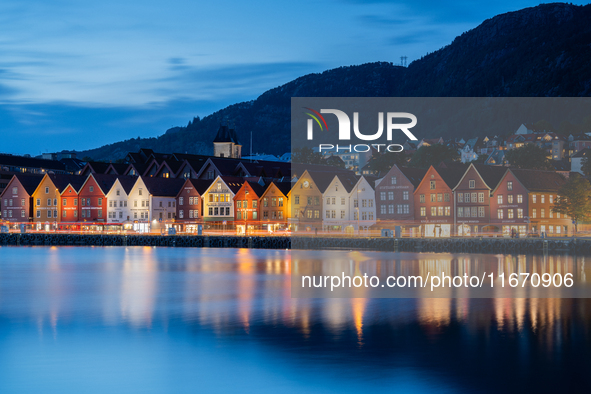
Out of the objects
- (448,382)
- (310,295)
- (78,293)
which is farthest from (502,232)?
(448,382)

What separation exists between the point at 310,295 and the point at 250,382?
71.5ft

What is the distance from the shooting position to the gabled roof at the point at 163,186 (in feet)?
387

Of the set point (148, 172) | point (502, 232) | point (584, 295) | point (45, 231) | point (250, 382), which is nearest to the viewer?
point (250, 382)

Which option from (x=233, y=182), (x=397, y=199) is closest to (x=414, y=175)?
(x=397, y=199)

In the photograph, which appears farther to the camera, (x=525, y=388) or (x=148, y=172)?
(x=148, y=172)

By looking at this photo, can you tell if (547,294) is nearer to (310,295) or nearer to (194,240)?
(310,295)

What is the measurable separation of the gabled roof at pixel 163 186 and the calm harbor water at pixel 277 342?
68.0m

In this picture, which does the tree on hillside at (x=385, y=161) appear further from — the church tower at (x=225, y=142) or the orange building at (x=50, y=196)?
the orange building at (x=50, y=196)

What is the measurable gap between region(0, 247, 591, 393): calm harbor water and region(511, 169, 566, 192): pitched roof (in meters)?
53.2

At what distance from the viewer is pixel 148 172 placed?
13475cm

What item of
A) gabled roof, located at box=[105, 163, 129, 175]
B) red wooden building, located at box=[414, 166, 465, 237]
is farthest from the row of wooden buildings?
gabled roof, located at box=[105, 163, 129, 175]

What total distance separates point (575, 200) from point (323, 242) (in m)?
33.9

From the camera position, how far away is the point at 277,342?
2869 centimetres

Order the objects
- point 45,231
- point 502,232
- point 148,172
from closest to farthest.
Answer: point 502,232
point 45,231
point 148,172
